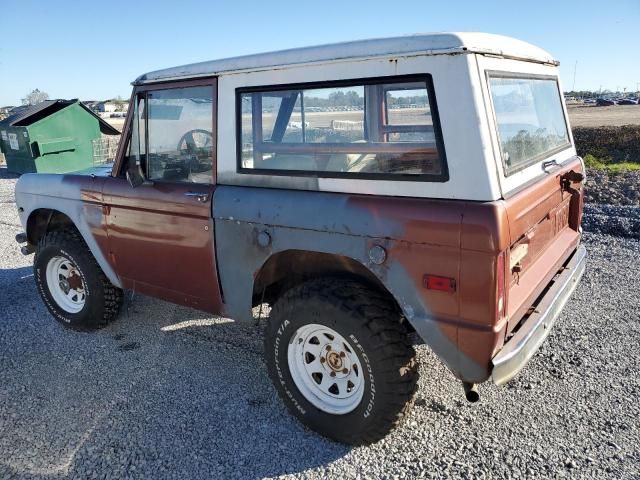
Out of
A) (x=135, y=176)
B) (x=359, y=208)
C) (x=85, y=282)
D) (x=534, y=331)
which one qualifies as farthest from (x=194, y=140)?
(x=534, y=331)

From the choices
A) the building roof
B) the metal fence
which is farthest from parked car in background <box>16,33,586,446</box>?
the metal fence

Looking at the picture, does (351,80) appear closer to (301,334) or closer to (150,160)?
(301,334)

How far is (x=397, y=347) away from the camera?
257cm

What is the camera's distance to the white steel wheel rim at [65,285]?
4.26 m

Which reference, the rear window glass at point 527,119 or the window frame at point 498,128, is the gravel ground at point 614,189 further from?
the rear window glass at point 527,119

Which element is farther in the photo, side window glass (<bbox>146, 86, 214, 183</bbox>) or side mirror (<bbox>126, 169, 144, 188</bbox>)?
side mirror (<bbox>126, 169, 144, 188</bbox>)

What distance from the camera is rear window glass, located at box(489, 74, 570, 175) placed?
2479 mm

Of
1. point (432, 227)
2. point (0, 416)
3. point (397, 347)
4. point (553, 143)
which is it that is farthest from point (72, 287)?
point (553, 143)

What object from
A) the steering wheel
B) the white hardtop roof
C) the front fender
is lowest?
the front fender

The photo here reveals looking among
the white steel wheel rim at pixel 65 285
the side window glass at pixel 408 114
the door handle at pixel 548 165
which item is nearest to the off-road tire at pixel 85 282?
the white steel wheel rim at pixel 65 285

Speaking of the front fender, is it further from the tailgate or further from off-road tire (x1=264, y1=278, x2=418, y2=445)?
the tailgate

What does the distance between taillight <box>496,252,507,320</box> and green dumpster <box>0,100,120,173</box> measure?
12.0 m

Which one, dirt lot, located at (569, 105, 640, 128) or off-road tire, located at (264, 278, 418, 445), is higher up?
dirt lot, located at (569, 105, 640, 128)

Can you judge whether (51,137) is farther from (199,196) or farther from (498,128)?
(498,128)
